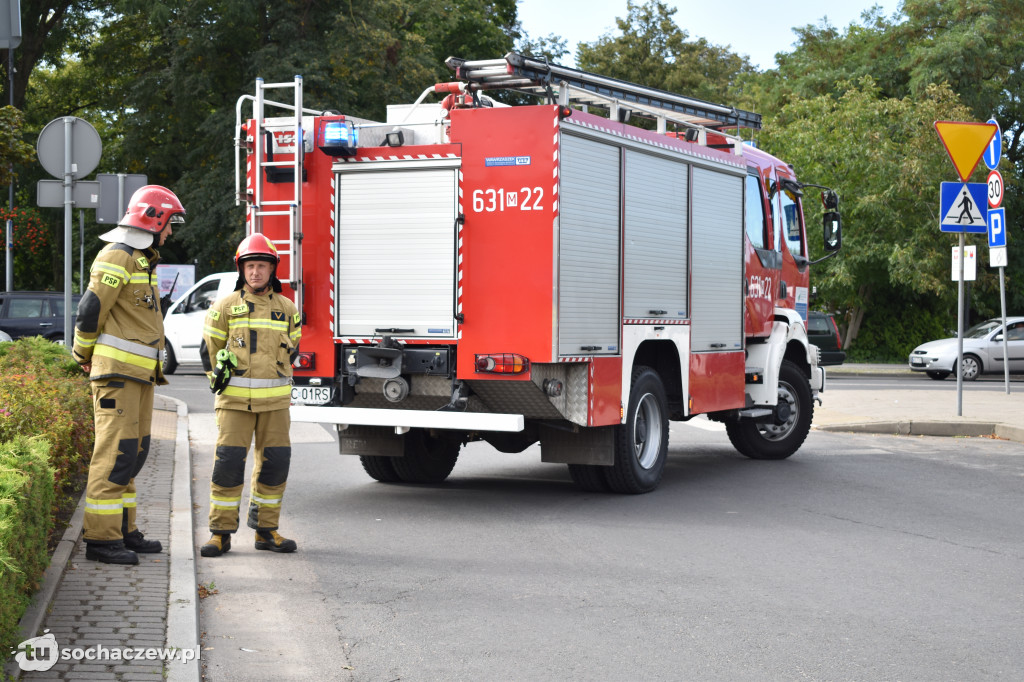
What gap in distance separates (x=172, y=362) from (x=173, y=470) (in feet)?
46.5

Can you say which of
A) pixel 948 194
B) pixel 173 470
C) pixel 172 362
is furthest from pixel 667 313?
pixel 172 362

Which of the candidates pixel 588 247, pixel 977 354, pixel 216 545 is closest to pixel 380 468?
pixel 588 247

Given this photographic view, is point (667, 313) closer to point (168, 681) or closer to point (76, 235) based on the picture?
point (168, 681)

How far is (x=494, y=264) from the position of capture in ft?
28.5

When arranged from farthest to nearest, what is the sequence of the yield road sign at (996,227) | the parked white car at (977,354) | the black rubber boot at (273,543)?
1. the parked white car at (977,354)
2. the yield road sign at (996,227)
3. the black rubber boot at (273,543)

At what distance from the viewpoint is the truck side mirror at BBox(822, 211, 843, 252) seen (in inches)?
516

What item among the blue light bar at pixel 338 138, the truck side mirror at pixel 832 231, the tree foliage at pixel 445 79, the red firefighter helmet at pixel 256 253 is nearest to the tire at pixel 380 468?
the blue light bar at pixel 338 138

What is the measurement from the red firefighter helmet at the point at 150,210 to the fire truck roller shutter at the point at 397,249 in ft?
7.46

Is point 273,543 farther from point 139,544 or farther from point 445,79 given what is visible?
point 445,79

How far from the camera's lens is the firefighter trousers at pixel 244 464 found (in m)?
7.22

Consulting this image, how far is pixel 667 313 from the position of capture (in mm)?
10062

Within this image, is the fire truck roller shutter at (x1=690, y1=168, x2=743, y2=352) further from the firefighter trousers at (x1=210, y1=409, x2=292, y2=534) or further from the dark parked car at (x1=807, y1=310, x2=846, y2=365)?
the dark parked car at (x1=807, y1=310, x2=846, y2=365)

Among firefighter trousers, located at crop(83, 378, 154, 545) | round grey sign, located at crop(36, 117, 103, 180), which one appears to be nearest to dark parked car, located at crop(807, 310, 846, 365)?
round grey sign, located at crop(36, 117, 103, 180)

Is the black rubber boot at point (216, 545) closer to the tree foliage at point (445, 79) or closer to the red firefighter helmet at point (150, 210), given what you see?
the red firefighter helmet at point (150, 210)
